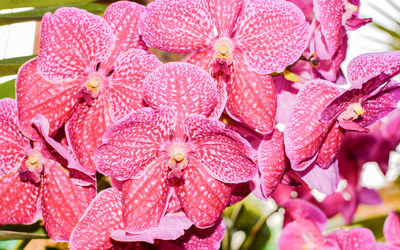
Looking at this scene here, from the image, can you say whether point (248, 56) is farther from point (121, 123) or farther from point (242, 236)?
point (242, 236)

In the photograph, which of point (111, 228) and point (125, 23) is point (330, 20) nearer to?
point (125, 23)

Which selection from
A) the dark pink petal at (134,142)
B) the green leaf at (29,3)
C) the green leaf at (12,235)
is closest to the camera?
the dark pink petal at (134,142)

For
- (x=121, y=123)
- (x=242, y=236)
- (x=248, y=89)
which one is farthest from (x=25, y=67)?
(x=242, y=236)

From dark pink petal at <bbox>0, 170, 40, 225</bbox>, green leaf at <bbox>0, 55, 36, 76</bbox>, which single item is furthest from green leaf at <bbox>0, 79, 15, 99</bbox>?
dark pink petal at <bbox>0, 170, 40, 225</bbox>

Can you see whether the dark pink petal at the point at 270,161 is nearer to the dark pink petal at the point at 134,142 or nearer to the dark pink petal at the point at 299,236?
the dark pink petal at the point at 134,142

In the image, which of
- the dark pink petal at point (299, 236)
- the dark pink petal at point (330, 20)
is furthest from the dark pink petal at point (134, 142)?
the dark pink petal at point (299, 236)

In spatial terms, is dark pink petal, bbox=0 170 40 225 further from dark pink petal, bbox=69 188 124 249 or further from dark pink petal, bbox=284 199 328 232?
dark pink petal, bbox=284 199 328 232
